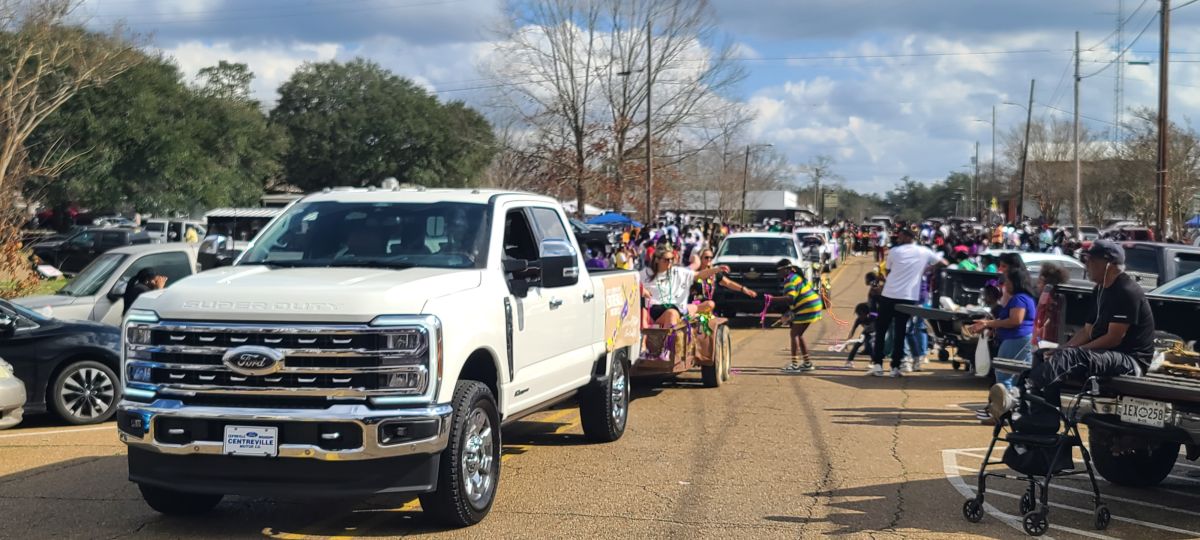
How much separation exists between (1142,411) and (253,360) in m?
5.47

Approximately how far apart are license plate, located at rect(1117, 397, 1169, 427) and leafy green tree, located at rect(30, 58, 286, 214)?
126ft

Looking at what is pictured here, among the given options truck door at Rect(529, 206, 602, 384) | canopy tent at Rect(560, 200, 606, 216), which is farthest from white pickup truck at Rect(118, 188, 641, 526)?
canopy tent at Rect(560, 200, 606, 216)

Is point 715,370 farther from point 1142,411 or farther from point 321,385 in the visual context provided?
point 321,385

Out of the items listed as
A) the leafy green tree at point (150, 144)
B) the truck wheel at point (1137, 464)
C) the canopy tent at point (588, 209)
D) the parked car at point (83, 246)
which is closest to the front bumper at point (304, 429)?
the truck wheel at point (1137, 464)

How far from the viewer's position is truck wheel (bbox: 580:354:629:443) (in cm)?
968

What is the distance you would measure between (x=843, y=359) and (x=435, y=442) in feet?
38.2

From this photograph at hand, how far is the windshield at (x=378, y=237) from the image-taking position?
7605mm

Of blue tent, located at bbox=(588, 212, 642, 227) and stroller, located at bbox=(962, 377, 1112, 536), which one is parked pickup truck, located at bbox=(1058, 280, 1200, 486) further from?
blue tent, located at bbox=(588, 212, 642, 227)

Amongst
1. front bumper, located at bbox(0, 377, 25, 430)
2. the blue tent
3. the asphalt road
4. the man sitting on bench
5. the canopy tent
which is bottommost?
the asphalt road

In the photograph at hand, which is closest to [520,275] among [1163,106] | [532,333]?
[532,333]

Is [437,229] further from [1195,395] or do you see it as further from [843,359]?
[843,359]

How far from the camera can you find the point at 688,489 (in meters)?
8.20

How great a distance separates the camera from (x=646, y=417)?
11523 millimetres

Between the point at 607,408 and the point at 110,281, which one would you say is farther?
the point at 110,281
